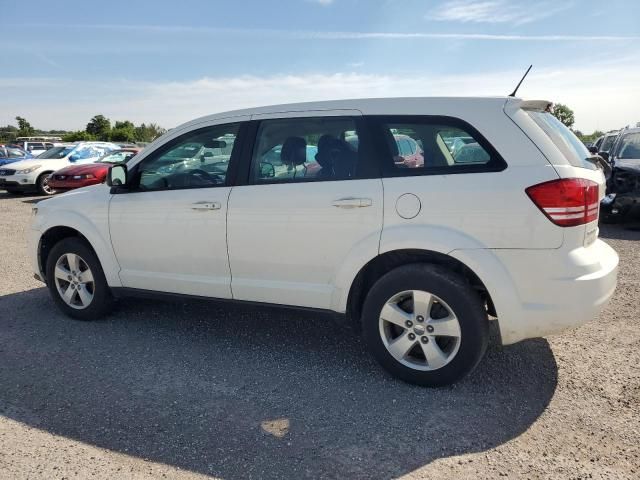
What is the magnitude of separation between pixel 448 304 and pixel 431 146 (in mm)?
1009

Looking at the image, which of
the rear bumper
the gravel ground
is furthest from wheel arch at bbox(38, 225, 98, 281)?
the rear bumper

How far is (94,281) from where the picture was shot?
14.6 ft

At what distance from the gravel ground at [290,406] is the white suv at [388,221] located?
0.40 metres

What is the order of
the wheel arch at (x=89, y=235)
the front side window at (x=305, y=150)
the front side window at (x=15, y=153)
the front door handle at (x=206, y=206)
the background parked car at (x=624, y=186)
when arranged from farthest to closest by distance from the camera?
the front side window at (x=15, y=153) → the background parked car at (x=624, y=186) → the wheel arch at (x=89, y=235) → the front door handle at (x=206, y=206) → the front side window at (x=305, y=150)

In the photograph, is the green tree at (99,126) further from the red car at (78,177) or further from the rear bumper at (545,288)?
the rear bumper at (545,288)

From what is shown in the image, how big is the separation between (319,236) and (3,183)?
15150mm

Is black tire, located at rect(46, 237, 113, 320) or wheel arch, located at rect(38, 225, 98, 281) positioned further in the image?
wheel arch, located at rect(38, 225, 98, 281)

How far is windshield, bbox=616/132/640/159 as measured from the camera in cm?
933

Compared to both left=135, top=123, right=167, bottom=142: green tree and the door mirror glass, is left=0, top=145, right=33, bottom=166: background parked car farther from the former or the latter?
left=135, top=123, right=167, bottom=142: green tree

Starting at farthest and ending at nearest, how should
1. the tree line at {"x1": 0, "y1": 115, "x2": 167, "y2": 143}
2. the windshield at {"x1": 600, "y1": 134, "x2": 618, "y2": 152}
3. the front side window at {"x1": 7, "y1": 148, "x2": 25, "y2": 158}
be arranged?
the tree line at {"x1": 0, "y1": 115, "x2": 167, "y2": 143}, the front side window at {"x1": 7, "y1": 148, "x2": 25, "y2": 158}, the windshield at {"x1": 600, "y1": 134, "x2": 618, "y2": 152}

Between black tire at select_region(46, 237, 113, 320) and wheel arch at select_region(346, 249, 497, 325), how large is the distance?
2.33 meters

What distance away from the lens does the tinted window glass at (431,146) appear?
10.2ft

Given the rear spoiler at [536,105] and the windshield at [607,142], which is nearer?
the rear spoiler at [536,105]

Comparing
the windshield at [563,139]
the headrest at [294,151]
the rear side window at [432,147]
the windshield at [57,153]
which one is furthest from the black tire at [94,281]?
the windshield at [57,153]
